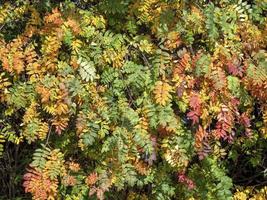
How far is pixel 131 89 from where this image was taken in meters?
2.86

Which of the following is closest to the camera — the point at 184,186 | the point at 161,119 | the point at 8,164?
the point at 161,119

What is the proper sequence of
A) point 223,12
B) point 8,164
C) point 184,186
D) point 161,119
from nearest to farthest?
point 161,119 → point 223,12 → point 184,186 → point 8,164

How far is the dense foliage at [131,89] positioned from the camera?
273 centimetres

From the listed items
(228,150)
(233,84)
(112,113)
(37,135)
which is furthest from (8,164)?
(233,84)

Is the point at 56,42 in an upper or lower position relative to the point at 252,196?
upper

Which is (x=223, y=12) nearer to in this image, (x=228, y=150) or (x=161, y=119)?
(x=161, y=119)

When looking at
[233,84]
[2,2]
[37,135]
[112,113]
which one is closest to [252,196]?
[233,84]

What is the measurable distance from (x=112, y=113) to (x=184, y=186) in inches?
28.6

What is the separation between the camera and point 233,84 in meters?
2.78

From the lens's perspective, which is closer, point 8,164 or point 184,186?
point 184,186

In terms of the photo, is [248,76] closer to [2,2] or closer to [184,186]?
[184,186]

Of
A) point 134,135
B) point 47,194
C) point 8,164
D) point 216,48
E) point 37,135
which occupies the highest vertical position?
point 216,48

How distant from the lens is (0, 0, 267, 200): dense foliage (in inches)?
107

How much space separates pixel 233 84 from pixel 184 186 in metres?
0.75
